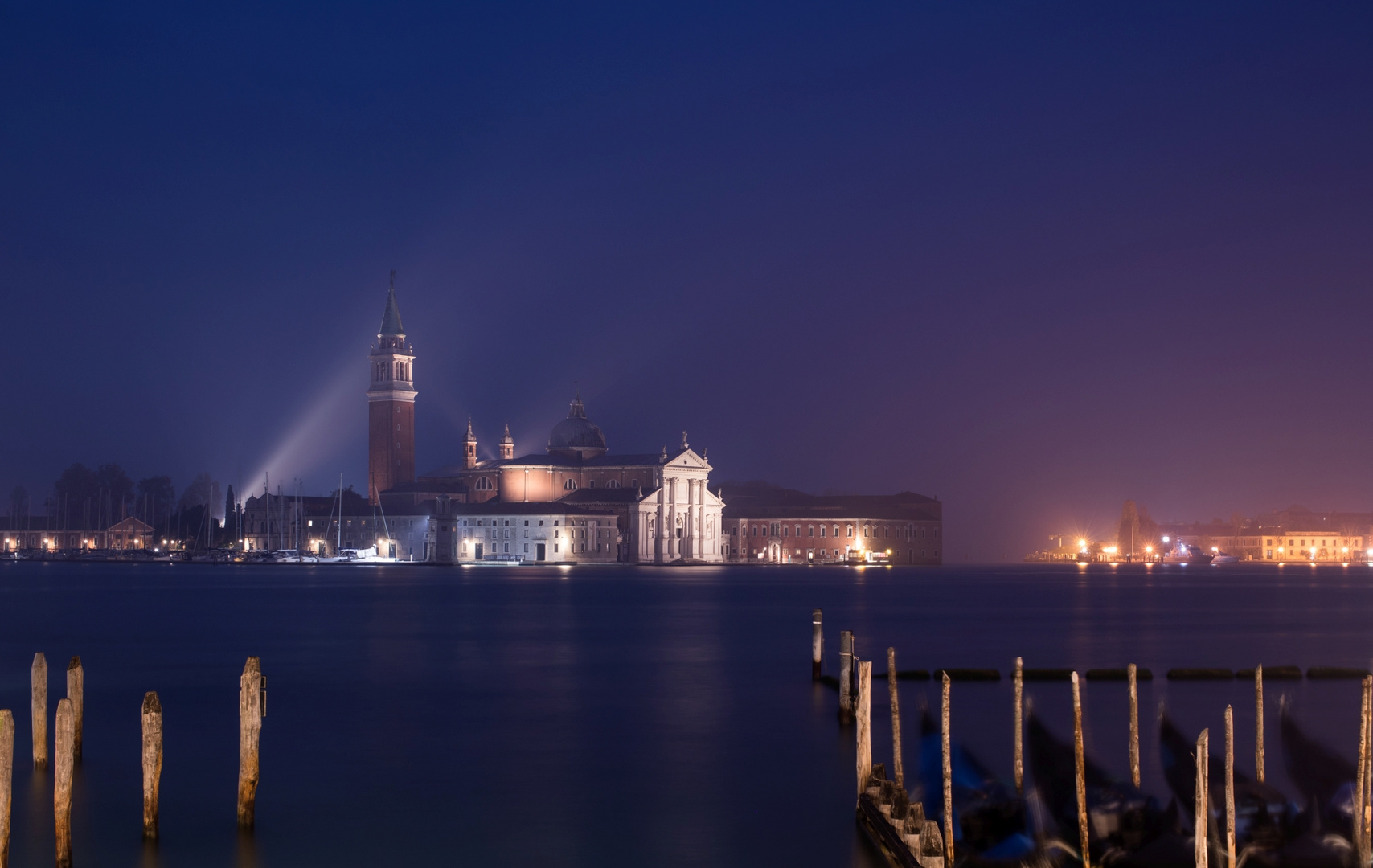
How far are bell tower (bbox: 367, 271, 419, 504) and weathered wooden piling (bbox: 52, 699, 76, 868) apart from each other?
11317 centimetres

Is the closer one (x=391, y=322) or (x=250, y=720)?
(x=250, y=720)

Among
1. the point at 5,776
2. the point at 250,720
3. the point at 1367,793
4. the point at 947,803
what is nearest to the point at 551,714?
the point at 250,720

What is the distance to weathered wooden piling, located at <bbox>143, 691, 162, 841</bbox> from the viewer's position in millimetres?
12344

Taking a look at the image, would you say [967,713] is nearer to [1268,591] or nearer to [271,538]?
[1268,591]

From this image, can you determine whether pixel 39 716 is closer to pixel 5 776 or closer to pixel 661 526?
pixel 5 776

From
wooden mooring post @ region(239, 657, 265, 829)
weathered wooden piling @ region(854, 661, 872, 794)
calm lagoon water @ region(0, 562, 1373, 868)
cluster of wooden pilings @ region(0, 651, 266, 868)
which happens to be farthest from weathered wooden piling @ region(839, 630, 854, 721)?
wooden mooring post @ region(239, 657, 265, 829)

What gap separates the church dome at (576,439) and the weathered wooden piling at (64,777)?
382ft

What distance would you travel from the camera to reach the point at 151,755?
12.5m

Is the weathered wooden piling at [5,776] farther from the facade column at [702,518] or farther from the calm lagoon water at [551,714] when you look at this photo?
the facade column at [702,518]

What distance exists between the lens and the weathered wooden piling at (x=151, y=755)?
40.5 feet

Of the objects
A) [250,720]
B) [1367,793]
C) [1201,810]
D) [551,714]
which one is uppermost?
[250,720]

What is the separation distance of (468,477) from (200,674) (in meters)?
99.4

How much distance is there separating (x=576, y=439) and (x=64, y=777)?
388 feet

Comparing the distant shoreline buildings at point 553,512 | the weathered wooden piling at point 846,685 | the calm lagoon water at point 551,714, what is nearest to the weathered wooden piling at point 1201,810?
the calm lagoon water at point 551,714
